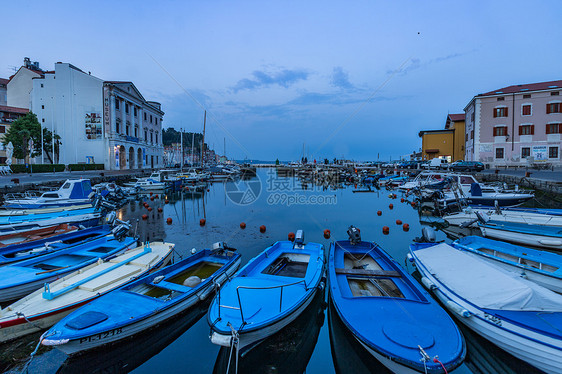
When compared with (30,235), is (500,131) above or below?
above

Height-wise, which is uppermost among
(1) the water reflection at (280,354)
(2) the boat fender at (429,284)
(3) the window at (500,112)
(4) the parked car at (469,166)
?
(3) the window at (500,112)

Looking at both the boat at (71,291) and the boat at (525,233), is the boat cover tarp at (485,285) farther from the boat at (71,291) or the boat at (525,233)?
the boat at (71,291)

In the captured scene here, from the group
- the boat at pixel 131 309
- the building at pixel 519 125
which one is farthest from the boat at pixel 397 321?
the building at pixel 519 125

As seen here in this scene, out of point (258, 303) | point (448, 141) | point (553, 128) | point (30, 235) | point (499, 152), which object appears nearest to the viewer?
point (258, 303)

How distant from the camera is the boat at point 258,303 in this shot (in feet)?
16.3

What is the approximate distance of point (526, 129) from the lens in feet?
119

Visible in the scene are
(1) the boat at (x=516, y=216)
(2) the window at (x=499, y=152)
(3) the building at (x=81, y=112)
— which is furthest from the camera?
(3) the building at (x=81, y=112)

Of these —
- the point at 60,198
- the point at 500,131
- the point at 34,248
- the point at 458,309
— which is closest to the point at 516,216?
the point at 458,309

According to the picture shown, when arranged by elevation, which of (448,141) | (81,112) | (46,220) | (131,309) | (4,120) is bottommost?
(131,309)

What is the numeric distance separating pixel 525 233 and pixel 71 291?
17272mm

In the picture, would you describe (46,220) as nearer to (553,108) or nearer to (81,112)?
(81,112)

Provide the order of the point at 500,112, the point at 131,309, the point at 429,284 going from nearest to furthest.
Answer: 1. the point at 131,309
2. the point at 429,284
3. the point at 500,112

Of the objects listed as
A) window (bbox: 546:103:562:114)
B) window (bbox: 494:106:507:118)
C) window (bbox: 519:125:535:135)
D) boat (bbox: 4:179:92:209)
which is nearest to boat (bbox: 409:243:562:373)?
boat (bbox: 4:179:92:209)

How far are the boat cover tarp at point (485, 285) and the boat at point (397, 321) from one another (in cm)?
100
